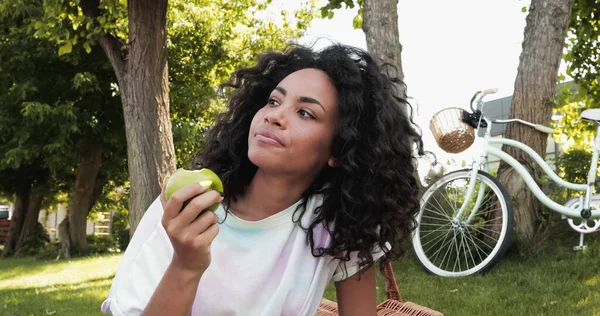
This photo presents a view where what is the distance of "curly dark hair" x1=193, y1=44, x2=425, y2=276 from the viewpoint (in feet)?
7.47

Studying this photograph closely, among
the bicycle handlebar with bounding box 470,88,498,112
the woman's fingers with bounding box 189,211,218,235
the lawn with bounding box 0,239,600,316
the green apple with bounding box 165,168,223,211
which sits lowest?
the lawn with bounding box 0,239,600,316

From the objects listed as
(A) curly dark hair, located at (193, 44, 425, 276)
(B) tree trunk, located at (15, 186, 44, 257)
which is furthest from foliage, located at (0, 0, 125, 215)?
(A) curly dark hair, located at (193, 44, 425, 276)

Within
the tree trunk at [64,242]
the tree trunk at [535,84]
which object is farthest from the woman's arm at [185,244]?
the tree trunk at [64,242]

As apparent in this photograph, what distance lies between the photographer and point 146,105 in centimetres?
752

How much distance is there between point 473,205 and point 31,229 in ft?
60.1

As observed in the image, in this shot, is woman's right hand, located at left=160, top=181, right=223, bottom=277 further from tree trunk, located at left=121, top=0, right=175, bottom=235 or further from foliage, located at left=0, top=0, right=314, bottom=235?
foliage, located at left=0, top=0, right=314, bottom=235

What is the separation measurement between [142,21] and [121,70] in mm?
718

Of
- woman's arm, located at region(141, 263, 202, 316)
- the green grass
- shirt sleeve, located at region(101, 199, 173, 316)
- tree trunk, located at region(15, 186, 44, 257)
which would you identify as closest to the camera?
woman's arm, located at region(141, 263, 202, 316)

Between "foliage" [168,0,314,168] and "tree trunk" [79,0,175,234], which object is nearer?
"tree trunk" [79,0,175,234]

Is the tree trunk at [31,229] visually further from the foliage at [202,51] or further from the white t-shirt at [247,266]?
the white t-shirt at [247,266]

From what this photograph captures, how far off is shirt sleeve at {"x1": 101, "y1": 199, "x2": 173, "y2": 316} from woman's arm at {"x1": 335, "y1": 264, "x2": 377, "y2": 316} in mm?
685

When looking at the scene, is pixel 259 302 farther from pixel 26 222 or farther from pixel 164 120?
pixel 26 222

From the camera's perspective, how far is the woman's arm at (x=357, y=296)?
92.7 inches

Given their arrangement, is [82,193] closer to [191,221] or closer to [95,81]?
[95,81]
